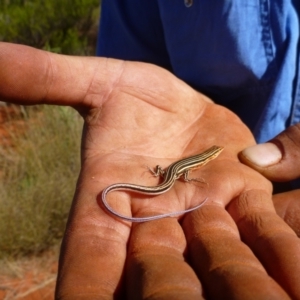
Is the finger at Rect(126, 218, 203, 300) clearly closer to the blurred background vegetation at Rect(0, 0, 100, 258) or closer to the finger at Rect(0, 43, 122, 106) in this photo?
the finger at Rect(0, 43, 122, 106)

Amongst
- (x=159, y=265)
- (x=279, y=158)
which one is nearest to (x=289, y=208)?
(x=279, y=158)

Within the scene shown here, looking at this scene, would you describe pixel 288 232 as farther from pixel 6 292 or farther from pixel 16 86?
pixel 6 292

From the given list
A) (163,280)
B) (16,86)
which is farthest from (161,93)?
(163,280)

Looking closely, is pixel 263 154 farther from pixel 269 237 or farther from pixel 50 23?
pixel 50 23

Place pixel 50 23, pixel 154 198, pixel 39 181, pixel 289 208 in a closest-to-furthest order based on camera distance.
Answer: pixel 154 198 → pixel 289 208 → pixel 39 181 → pixel 50 23

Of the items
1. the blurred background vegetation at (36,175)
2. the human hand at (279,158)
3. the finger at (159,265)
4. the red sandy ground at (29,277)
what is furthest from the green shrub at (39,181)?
the finger at (159,265)

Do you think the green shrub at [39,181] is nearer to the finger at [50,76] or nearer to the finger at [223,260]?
the finger at [50,76]
